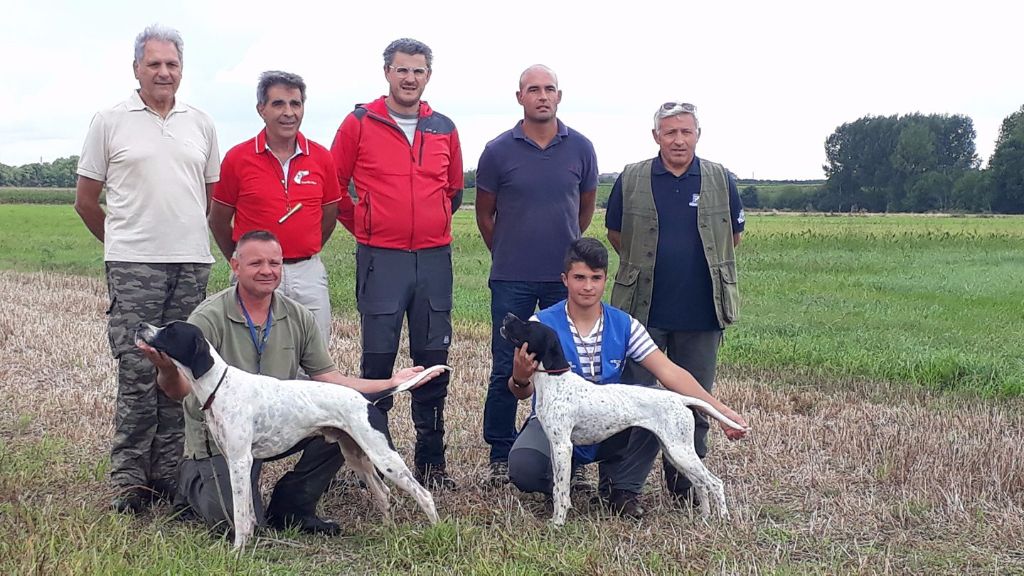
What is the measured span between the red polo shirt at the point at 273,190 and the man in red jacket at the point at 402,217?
292 mm

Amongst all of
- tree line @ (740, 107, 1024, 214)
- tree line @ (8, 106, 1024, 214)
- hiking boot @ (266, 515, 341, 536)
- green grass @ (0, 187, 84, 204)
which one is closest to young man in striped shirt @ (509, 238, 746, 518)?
hiking boot @ (266, 515, 341, 536)

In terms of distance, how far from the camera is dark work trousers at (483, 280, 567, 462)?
224 inches

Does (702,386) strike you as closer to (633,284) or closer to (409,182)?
(633,284)

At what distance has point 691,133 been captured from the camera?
5.20 meters

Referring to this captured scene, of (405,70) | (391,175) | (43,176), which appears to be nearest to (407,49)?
(405,70)

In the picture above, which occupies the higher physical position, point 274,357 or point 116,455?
point 274,357

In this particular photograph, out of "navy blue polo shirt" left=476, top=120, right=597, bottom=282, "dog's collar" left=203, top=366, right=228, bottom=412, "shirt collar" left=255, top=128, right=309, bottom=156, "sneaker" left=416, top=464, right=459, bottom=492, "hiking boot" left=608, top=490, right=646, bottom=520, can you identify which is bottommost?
"sneaker" left=416, top=464, right=459, bottom=492

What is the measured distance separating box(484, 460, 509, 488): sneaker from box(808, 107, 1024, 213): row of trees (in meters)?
69.1

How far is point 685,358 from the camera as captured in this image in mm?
5492

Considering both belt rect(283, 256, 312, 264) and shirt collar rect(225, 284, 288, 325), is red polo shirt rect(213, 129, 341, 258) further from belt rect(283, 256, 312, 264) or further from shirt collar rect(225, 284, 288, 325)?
shirt collar rect(225, 284, 288, 325)

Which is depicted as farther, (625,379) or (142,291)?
(625,379)

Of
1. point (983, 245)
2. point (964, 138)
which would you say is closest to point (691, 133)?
point (983, 245)

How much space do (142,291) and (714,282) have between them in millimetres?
3031

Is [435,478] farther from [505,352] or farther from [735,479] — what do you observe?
[735,479]
